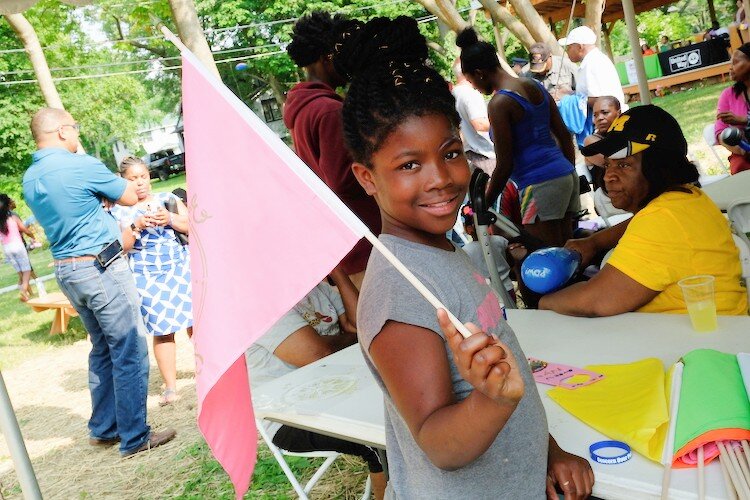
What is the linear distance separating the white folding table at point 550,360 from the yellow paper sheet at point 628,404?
27mm

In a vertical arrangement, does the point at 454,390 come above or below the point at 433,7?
below

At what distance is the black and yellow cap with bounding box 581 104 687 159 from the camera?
2.44 m

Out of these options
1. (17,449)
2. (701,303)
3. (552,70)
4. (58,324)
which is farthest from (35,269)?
(701,303)

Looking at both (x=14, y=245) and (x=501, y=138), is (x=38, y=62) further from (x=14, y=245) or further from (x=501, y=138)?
(x=501, y=138)

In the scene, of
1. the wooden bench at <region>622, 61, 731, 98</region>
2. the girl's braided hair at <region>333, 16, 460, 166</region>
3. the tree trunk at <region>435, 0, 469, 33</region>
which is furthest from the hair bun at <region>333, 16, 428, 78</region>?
the wooden bench at <region>622, 61, 731, 98</region>

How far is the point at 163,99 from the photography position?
57000 millimetres

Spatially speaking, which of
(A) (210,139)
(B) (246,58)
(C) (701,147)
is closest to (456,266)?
(A) (210,139)

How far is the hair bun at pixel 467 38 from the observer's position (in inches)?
161

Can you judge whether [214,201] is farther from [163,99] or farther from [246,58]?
[163,99]

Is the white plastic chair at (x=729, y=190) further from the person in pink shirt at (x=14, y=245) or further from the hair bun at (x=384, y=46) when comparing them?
the person in pink shirt at (x=14, y=245)

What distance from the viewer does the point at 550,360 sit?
2049 millimetres

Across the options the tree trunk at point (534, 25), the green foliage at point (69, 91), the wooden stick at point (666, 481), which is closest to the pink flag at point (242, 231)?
the wooden stick at point (666, 481)

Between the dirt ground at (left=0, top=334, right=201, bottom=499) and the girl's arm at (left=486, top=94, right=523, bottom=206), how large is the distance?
2581 millimetres

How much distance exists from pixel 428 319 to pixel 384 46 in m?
0.79
